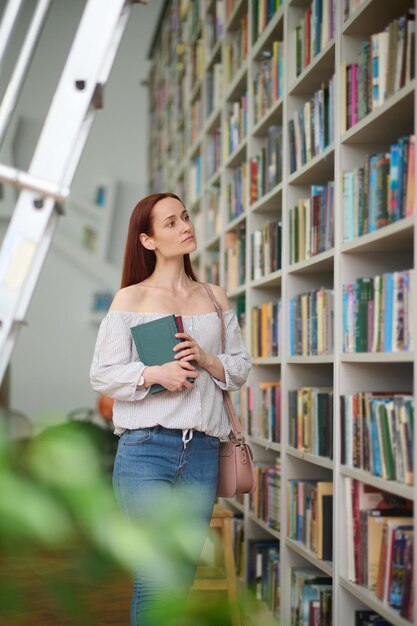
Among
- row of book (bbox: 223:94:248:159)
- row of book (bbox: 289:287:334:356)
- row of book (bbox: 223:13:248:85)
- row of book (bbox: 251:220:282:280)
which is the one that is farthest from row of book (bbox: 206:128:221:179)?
row of book (bbox: 289:287:334:356)

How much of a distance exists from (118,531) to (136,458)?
1.42 meters

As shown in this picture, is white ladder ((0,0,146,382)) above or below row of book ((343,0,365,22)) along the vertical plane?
below

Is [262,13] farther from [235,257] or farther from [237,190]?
[235,257]

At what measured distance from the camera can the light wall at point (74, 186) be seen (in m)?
6.95

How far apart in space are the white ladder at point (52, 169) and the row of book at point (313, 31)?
63.5 inches

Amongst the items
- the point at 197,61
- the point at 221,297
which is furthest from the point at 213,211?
the point at 221,297

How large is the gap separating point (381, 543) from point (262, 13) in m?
2.14

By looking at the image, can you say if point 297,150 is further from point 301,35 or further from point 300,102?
point 301,35

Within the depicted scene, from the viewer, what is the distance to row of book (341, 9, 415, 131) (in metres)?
1.79

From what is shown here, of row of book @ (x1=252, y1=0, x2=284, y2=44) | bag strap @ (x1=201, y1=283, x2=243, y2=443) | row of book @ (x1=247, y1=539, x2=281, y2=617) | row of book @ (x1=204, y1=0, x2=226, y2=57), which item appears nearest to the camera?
bag strap @ (x1=201, y1=283, x2=243, y2=443)

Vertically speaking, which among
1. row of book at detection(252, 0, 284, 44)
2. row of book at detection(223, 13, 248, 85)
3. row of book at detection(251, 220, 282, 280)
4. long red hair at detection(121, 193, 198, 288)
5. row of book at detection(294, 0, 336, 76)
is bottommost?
long red hair at detection(121, 193, 198, 288)

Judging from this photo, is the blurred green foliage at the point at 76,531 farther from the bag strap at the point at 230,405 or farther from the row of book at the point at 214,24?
the row of book at the point at 214,24

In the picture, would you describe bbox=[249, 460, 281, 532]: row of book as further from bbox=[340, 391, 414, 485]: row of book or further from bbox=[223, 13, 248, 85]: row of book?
bbox=[223, 13, 248, 85]: row of book

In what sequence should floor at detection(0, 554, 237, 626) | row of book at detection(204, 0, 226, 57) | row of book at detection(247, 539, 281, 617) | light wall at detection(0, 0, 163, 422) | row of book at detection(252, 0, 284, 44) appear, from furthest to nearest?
light wall at detection(0, 0, 163, 422), row of book at detection(204, 0, 226, 57), row of book at detection(252, 0, 284, 44), row of book at detection(247, 539, 281, 617), floor at detection(0, 554, 237, 626)
